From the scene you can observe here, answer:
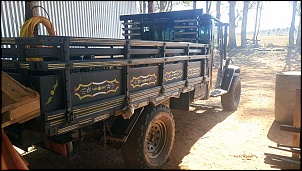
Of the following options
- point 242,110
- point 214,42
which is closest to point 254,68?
point 242,110

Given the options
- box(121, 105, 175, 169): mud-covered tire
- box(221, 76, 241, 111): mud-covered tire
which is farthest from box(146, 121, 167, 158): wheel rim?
box(221, 76, 241, 111): mud-covered tire

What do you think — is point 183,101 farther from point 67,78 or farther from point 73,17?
point 73,17

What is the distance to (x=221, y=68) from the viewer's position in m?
6.36

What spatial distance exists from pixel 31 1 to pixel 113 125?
3720 millimetres

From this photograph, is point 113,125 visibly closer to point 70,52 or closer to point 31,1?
point 70,52

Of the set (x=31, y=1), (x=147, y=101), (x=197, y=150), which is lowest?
(x=197, y=150)

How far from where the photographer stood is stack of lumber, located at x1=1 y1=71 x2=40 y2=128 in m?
2.09

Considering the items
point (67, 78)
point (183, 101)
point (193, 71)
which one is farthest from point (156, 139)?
point (67, 78)

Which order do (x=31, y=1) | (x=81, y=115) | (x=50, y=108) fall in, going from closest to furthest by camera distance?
(x=50, y=108)
(x=81, y=115)
(x=31, y=1)

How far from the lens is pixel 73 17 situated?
26.3 feet

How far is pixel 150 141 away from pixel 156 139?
12 cm

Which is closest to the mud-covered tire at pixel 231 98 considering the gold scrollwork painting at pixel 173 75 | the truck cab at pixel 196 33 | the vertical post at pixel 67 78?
the truck cab at pixel 196 33

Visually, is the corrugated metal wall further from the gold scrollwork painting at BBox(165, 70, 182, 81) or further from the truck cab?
the gold scrollwork painting at BBox(165, 70, 182, 81)

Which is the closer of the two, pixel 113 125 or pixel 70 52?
pixel 70 52
